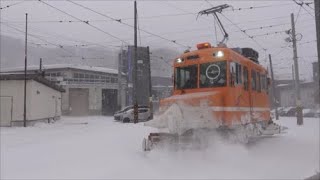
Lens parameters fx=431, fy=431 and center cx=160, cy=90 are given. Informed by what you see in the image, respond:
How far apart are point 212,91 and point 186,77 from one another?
1436 millimetres

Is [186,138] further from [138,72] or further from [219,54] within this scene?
[138,72]

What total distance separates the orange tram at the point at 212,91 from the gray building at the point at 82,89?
42354 millimetres

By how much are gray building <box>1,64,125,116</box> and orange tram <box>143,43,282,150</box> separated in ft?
139

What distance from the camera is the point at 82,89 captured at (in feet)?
197

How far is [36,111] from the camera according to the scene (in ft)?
116

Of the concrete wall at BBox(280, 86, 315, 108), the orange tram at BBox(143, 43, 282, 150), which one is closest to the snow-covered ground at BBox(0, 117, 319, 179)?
the orange tram at BBox(143, 43, 282, 150)

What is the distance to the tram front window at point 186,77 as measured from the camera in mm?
14486

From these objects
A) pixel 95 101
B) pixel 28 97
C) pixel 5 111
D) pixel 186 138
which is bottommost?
pixel 186 138

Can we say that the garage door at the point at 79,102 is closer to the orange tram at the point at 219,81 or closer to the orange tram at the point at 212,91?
the orange tram at the point at 212,91

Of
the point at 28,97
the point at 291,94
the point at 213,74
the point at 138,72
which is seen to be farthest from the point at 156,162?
the point at 291,94

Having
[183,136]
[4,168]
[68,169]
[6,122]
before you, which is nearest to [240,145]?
[183,136]

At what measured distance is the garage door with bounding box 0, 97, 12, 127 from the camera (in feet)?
108

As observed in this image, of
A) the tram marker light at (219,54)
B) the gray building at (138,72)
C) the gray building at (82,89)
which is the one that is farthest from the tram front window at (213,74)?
the gray building at (82,89)

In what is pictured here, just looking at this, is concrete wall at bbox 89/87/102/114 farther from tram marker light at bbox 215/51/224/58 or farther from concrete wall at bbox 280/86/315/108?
tram marker light at bbox 215/51/224/58
